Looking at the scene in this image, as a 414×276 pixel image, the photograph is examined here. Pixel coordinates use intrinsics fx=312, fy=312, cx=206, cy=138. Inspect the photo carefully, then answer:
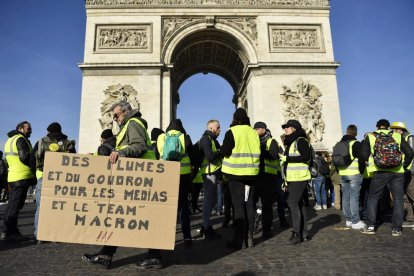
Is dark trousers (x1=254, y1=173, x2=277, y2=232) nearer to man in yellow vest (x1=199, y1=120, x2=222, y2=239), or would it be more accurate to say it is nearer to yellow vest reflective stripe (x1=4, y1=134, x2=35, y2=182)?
man in yellow vest (x1=199, y1=120, x2=222, y2=239)

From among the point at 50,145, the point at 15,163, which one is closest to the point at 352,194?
the point at 50,145

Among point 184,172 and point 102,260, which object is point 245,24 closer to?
point 184,172

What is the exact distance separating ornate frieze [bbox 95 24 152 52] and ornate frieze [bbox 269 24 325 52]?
21.7ft

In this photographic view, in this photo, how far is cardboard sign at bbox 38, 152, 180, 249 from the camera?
A: 3238 millimetres

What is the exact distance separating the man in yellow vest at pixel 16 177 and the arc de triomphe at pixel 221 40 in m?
9.66

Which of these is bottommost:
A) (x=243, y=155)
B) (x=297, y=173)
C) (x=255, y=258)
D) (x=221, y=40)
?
(x=255, y=258)

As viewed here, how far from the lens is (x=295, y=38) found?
54.8 feet

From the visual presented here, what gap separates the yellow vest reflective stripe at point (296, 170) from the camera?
15.4ft

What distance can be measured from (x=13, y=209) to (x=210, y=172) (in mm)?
3362

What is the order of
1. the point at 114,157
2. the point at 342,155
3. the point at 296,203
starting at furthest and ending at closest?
the point at 342,155 < the point at 296,203 < the point at 114,157

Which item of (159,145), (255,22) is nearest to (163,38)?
(255,22)

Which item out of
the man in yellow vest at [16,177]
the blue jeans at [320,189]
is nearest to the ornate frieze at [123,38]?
the blue jeans at [320,189]

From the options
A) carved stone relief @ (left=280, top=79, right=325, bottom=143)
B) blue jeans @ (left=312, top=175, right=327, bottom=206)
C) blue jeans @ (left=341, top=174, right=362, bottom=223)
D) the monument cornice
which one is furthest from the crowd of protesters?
the monument cornice

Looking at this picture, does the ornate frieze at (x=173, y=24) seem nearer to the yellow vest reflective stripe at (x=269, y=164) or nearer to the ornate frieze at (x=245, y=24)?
the ornate frieze at (x=245, y=24)
